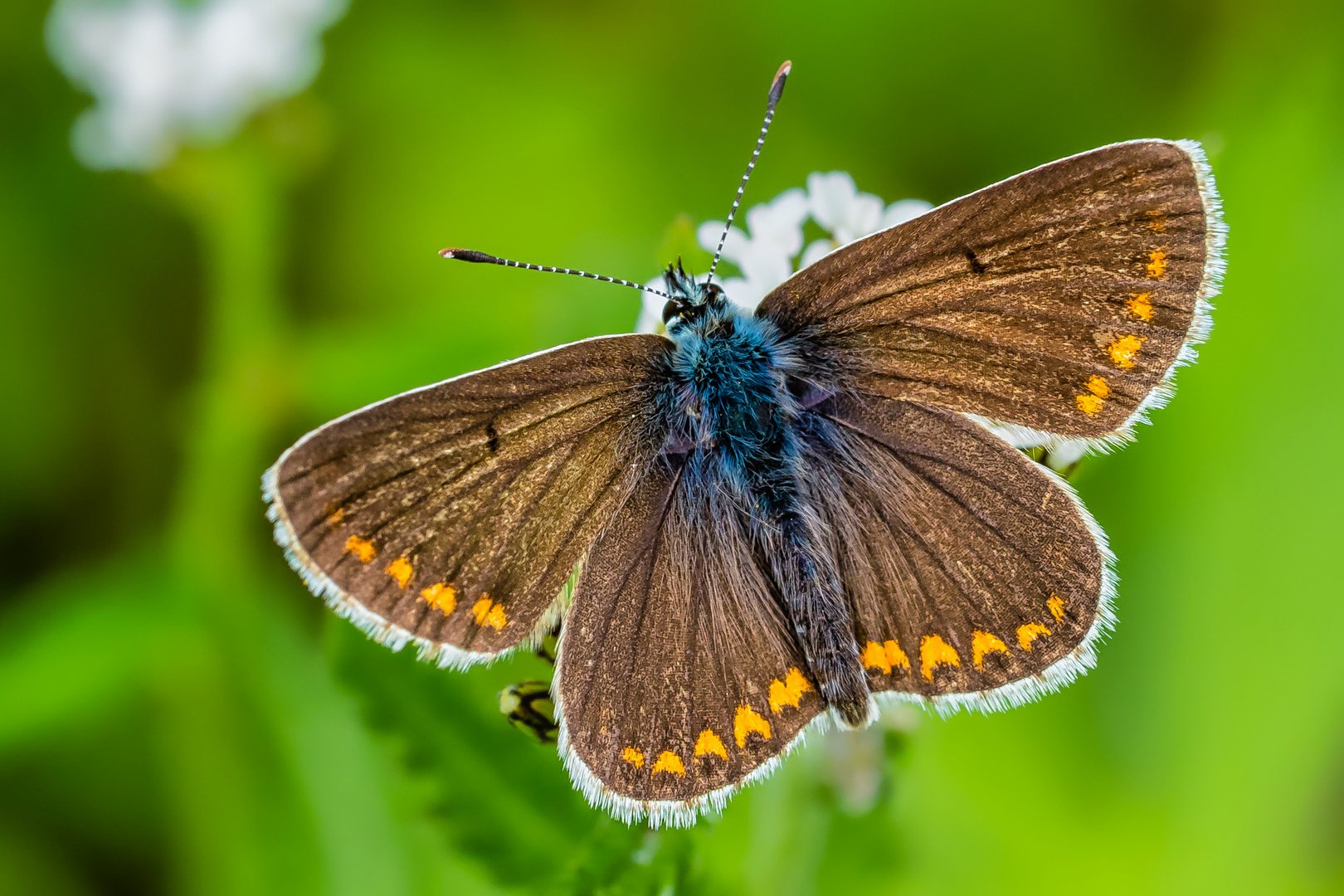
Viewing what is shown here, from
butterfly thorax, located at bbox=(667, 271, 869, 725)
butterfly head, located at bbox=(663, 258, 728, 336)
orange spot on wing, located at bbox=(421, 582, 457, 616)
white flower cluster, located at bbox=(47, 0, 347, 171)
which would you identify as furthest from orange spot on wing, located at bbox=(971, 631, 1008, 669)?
white flower cluster, located at bbox=(47, 0, 347, 171)

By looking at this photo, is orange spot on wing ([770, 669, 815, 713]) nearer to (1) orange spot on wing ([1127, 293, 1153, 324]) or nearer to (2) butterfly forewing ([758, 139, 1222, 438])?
(2) butterfly forewing ([758, 139, 1222, 438])

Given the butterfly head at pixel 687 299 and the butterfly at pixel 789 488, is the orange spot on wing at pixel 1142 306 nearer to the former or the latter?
the butterfly at pixel 789 488

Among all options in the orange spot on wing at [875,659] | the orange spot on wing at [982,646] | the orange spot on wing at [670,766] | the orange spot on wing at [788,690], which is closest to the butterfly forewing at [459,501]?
the orange spot on wing at [670,766]

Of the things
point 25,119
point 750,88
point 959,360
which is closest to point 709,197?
point 750,88

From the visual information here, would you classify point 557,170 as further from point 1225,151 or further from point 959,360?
point 959,360

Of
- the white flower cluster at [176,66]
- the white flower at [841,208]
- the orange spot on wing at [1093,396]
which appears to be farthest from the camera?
the white flower cluster at [176,66]
